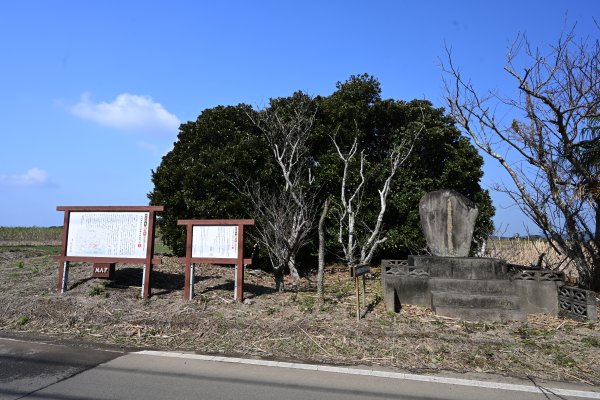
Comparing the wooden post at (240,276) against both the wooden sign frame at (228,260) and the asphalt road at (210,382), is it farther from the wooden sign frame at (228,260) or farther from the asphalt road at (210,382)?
the asphalt road at (210,382)

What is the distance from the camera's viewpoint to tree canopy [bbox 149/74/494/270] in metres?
13.3

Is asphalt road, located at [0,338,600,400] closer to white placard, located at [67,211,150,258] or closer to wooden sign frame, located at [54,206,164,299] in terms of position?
wooden sign frame, located at [54,206,164,299]

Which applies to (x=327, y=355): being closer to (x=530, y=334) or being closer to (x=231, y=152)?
(x=530, y=334)

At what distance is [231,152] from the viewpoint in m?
13.5

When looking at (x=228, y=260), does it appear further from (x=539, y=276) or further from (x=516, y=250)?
(x=516, y=250)

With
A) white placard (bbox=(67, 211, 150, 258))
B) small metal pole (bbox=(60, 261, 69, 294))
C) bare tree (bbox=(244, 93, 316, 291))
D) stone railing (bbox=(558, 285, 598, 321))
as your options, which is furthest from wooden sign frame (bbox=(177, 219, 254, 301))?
stone railing (bbox=(558, 285, 598, 321))

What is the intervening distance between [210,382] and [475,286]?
231 inches

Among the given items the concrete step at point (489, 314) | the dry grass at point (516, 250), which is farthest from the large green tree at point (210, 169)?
the dry grass at point (516, 250)

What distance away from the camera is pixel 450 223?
971cm

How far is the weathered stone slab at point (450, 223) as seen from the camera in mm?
9578

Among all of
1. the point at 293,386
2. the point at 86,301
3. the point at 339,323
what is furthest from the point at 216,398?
the point at 86,301

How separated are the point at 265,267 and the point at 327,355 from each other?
8537 mm

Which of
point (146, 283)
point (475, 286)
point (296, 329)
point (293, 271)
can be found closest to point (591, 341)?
point (475, 286)

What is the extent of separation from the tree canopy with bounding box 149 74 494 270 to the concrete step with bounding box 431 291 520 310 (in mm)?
5900
